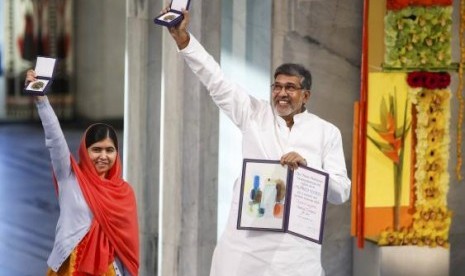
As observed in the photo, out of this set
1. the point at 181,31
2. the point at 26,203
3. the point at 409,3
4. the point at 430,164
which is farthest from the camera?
the point at 26,203

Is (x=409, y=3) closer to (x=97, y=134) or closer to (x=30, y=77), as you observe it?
(x=97, y=134)

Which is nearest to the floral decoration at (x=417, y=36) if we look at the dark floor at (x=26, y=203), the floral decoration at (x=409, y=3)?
the floral decoration at (x=409, y=3)

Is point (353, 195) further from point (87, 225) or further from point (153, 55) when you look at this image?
point (87, 225)

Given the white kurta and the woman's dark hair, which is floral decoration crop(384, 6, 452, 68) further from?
the woman's dark hair

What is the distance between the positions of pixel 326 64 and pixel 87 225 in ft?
9.26

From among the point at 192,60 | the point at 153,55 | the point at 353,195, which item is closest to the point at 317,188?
the point at 192,60

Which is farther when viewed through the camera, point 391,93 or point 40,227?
point 40,227

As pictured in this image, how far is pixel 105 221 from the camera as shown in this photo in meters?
7.07

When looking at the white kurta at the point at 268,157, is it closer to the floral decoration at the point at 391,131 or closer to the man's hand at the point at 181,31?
the man's hand at the point at 181,31

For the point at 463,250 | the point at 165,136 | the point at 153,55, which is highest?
the point at 153,55

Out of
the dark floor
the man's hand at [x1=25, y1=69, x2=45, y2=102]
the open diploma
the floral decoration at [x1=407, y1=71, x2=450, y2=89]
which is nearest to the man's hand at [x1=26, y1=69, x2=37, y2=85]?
the man's hand at [x1=25, y1=69, x2=45, y2=102]

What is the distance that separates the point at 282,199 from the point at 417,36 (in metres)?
2.38

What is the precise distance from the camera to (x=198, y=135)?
30.4 feet

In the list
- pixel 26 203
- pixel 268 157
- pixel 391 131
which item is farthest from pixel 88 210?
pixel 26 203
